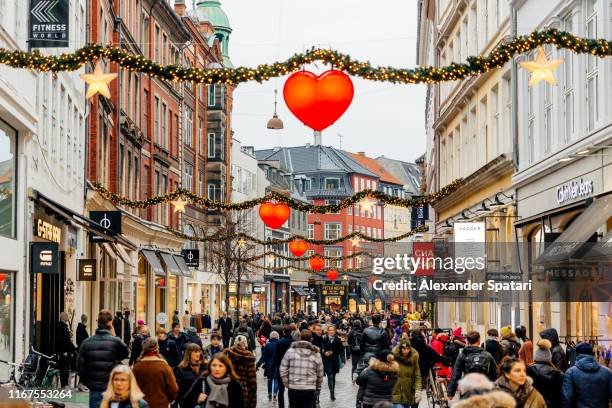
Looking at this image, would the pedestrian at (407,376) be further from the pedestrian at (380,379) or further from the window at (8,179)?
the window at (8,179)

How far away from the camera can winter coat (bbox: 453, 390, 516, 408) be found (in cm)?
807

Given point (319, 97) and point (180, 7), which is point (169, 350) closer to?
point (319, 97)

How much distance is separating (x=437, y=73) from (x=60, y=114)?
1847cm

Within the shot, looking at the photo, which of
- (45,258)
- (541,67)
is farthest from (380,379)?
(45,258)

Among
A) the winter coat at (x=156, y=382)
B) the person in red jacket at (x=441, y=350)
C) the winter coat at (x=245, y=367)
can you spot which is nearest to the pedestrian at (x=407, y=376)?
the winter coat at (x=245, y=367)

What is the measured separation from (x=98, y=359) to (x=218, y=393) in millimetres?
2923

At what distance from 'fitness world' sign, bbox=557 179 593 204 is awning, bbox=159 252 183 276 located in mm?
31299

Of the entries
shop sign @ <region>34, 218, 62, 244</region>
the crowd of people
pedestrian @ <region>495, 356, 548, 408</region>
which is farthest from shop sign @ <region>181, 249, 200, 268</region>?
pedestrian @ <region>495, 356, 548, 408</region>

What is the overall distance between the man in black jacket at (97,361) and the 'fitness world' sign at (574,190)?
35.1 feet

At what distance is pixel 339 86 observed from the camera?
14.6 m

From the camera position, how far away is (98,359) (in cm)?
1627

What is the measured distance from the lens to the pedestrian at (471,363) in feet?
52.6

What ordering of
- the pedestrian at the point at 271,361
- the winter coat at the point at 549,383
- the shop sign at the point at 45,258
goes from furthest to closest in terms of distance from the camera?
1. the shop sign at the point at 45,258
2. the pedestrian at the point at 271,361
3. the winter coat at the point at 549,383

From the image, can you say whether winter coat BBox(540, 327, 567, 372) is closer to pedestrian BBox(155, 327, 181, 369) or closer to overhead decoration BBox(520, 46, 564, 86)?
overhead decoration BBox(520, 46, 564, 86)
